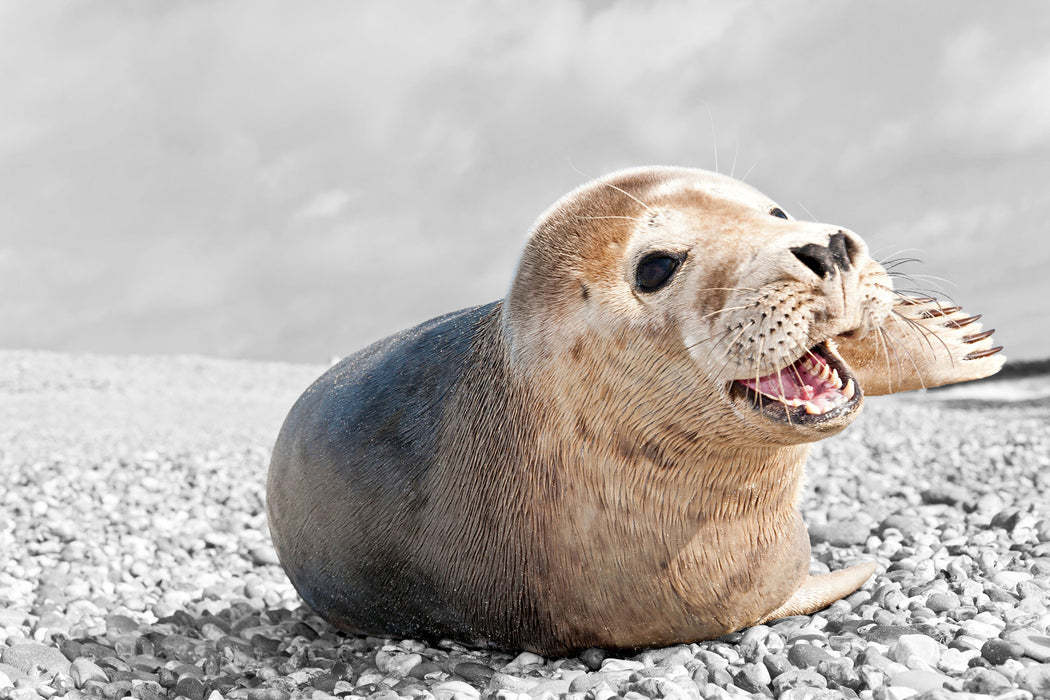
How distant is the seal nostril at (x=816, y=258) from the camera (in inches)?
130

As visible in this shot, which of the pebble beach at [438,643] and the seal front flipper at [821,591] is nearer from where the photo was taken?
the pebble beach at [438,643]

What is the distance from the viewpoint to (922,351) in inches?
181

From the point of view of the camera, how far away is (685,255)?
3615 mm

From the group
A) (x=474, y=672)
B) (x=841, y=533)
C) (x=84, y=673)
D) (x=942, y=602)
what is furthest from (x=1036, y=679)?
(x=84, y=673)

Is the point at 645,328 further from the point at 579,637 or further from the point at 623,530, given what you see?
the point at 579,637

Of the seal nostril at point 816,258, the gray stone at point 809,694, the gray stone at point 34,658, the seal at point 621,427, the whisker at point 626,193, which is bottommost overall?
the gray stone at point 809,694

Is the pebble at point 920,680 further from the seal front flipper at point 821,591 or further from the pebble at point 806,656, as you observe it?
the seal front flipper at point 821,591

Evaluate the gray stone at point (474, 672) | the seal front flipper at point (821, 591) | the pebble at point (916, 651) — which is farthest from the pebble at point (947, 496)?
the gray stone at point (474, 672)

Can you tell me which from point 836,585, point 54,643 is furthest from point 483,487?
point 54,643

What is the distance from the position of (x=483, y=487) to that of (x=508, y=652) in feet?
2.55

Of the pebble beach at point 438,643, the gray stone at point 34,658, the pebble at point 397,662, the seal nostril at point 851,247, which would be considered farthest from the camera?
the gray stone at point 34,658

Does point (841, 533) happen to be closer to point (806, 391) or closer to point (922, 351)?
point (922, 351)

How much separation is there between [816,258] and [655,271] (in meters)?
0.60

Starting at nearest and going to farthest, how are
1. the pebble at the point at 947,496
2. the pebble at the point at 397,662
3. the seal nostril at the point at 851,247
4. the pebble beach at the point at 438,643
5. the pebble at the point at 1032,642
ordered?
the seal nostril at the point at 851,247
the pebble at the point at 1032,642
the pebble beach at the point at 438,643
the pebble at the point at 397,662
the pebble at the point at 947,496
